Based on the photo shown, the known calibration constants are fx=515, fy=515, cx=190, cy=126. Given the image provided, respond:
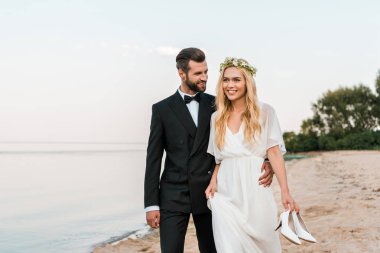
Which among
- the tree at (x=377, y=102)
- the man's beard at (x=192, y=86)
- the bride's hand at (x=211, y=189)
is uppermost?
the tree at (x=377, y=102)

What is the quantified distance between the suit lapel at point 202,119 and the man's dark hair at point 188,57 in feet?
0.99

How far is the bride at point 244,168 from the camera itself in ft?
11.7

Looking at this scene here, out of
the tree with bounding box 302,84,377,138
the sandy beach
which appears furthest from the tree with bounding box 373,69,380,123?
the sandy beach

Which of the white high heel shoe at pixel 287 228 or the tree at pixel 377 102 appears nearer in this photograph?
the white high heel shoe at pixel 287 228

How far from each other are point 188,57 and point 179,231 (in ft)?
4.30

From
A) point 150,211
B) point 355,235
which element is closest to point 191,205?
point 150,211

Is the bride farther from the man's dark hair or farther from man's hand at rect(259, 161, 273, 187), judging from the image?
the man's dark hair

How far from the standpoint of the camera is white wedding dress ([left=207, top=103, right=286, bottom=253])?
3.56 meters

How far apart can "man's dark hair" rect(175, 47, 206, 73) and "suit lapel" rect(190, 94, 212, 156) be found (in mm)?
301

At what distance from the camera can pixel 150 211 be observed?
3.92 metres

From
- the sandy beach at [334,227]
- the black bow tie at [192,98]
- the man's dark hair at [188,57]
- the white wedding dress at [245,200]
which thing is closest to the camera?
the white wedding dress at [245,200]

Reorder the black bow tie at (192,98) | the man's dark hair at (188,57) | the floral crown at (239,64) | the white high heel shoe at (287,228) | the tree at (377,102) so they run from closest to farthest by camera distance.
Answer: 1. the white high heel shoe at (287,228)
2. the floral crown at (239,64)
3. the man's dark hair at (188,57)
4. the black bow tie at (192,98)
5. the tree at (377,102)

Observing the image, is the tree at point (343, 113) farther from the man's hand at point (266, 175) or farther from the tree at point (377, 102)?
the man's hand at point (266, 175)

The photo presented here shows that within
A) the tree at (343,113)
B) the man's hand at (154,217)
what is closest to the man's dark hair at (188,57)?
the man's hand at (154,217)
